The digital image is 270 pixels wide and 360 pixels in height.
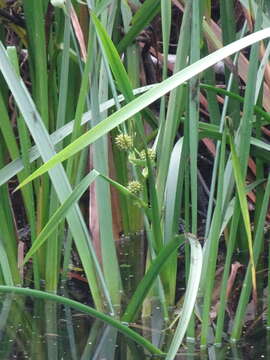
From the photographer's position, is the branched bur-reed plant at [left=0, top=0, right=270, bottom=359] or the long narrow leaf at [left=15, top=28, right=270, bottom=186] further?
the branched bur-reed plant at [left=0, top=0, right=270, bottom=359]

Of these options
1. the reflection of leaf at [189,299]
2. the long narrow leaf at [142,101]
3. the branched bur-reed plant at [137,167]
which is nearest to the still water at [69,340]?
the branched bur-reed plant at [137,167]

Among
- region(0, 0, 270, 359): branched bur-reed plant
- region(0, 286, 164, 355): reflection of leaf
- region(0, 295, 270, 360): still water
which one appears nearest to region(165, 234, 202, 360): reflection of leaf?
region(0, 0, 270, 359): branched bur-reed plant

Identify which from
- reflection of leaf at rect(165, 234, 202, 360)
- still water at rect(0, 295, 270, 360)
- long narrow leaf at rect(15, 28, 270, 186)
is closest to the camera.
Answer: long narrow leaf at rect(15, 28, 270, 186)

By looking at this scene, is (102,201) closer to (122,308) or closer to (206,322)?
(122,308)

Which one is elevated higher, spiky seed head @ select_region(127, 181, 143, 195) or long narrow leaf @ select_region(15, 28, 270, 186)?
long narrow leaf @ select_region(15, 28, 270, 186)

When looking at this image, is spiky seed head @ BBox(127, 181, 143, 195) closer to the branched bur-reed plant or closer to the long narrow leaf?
the branched bur-reed plant
